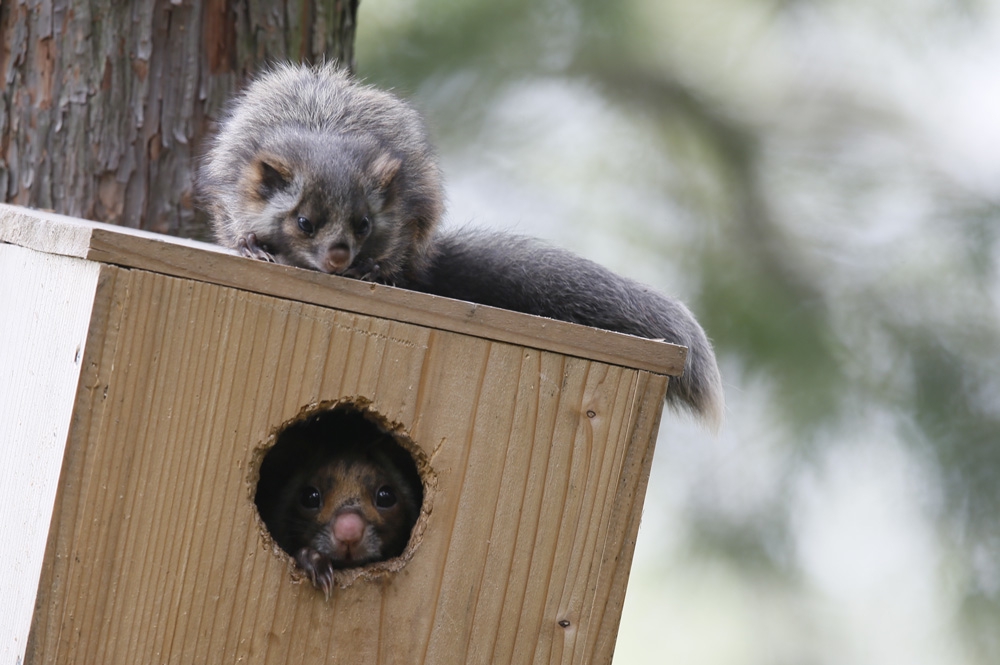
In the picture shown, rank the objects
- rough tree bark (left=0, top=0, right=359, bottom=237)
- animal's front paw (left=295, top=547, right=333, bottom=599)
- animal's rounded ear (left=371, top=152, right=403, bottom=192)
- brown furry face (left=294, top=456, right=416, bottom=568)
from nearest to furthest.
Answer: animal's front paw (left=295, top=547, right=333, bottom=599)
animal's rounded ear (left=371, top=152, right=403, bottom=192)
brown furry face (left=294, top=456, right=416, bottom=568)
rough tree bark (left=0, top=0, right=359, bottom=237)

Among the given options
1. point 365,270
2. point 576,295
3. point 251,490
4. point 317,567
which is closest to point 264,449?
point 251,490

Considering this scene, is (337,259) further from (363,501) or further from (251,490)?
(363,501)

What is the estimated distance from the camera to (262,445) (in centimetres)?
187

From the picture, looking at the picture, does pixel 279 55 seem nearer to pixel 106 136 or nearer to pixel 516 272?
pixel 106 136

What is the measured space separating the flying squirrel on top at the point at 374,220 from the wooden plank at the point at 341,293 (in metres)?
0.19

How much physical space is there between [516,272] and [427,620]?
2.83ft

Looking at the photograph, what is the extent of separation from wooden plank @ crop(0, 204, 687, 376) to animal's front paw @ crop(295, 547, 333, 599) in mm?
481

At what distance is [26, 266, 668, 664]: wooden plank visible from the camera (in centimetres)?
178

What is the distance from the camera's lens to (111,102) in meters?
2.92

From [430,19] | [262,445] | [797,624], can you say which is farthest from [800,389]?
[262,445]

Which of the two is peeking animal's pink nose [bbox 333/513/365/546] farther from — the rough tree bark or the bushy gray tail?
the rough tree bark

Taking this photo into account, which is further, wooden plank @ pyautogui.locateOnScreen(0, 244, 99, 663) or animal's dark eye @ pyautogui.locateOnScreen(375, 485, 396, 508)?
animal's dark eye @ pyautogui.locateOnScreen(375, 485, 396, 508)

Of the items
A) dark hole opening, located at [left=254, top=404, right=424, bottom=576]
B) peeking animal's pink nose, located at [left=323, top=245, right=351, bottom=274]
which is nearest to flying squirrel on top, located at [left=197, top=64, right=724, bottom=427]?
peeking animal's pink nose, located at [left=323, top=245, right=351, bottom=274]

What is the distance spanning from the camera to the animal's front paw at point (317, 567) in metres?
1.94
